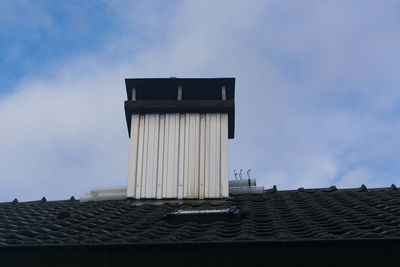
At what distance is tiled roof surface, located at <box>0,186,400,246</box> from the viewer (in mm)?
7102

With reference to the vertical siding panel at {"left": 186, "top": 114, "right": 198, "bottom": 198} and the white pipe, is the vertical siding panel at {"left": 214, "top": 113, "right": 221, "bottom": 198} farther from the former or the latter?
the white pipe

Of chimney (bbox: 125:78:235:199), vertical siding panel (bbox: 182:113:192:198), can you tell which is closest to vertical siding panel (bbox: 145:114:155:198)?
chimney (bbox: 125:78:235:199)

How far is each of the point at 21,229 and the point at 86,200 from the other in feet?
10.1

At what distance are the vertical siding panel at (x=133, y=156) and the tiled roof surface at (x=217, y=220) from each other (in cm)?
28

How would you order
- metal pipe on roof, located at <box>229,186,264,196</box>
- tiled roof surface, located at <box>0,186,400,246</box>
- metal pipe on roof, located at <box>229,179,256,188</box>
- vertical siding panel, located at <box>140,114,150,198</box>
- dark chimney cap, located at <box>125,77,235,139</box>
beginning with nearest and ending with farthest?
tiled roof surface, located at <box>0,186,400,246</box> < vertical siding panel, located at <box>140,114,150,198</box> < metal pipe on roof, located at <box>229,186,264,196</box> < metal pipe on roof, located at <box>229,179,256,188</box> < dark chimney cap, located at <box>125,77,235,139</box>

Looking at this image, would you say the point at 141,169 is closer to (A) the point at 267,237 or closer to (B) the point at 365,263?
(A) the point at 267,237

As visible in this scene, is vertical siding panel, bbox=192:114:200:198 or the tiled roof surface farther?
vertical siding panel, bbox=192:114:200:198

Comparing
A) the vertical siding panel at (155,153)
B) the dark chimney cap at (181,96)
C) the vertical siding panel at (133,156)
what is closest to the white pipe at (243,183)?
the dark chimney cap at (181,96)

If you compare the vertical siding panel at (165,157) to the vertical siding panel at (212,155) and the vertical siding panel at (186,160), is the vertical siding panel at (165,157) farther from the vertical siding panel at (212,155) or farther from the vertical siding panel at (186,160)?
the vertical siding panel at (212,155)

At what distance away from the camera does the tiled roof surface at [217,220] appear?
710 centimetres

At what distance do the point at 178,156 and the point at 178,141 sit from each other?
0.35 m

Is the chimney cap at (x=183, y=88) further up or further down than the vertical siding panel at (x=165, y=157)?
further up

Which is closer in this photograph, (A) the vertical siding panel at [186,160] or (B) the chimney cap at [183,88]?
(A) the vertical siding panel at [186,160]

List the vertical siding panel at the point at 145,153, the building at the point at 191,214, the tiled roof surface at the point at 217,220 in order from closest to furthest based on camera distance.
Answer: the building at the point at 191,214
the tiled roof surface at the point at 217,220
the vertical siding panel at the point at 145,153
